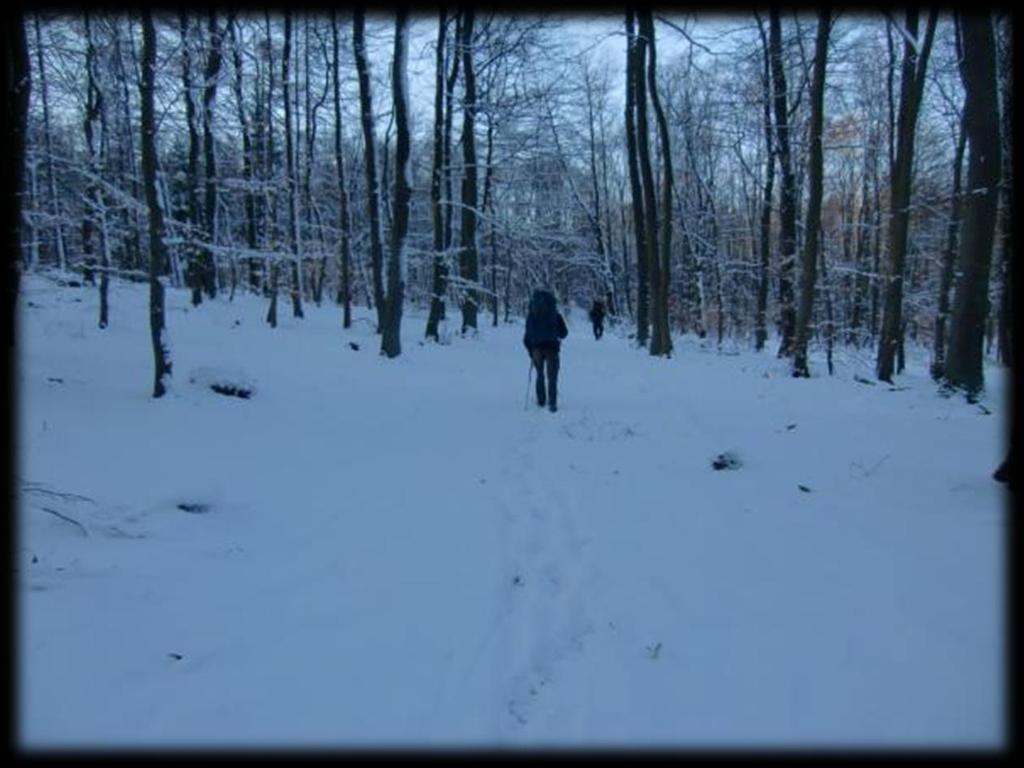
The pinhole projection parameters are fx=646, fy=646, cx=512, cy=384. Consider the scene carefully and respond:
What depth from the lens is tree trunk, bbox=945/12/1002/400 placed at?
29.6 feet

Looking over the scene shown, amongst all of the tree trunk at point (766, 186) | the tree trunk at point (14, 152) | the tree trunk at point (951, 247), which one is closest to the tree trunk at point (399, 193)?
the tree trunk at point (14, 152)

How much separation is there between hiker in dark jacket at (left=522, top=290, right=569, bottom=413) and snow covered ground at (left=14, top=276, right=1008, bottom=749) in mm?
1810

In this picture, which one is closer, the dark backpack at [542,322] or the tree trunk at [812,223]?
the dark backpack at [542,322]

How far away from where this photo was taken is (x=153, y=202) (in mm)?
9805

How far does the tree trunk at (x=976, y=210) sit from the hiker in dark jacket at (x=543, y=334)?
253 inches

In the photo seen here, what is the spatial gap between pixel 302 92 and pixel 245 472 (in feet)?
80.7

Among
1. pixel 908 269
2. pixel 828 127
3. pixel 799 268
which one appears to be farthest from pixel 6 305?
pixel 908 269

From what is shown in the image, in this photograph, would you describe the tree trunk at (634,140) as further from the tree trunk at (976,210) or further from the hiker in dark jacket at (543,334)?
the hiker in dark jacket at (543,334)

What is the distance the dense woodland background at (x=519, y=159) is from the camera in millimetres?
10398

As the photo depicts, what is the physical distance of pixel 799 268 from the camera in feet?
63.8

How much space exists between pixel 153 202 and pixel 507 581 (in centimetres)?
880

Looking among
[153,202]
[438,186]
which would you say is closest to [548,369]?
[153,202]

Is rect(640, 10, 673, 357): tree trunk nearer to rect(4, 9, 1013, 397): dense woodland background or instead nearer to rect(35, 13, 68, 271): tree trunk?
rect(4, 9, 1013, 397): dense woodland background

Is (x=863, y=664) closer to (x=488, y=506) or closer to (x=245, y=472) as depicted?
(x=488, y=506)
